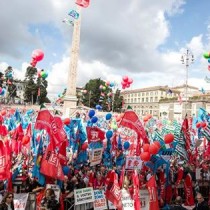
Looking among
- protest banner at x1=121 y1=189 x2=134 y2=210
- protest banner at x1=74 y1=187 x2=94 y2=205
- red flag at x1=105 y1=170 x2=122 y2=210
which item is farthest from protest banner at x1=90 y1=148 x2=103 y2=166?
protest banner at x1=121 y1=189 x2=134 y2=210

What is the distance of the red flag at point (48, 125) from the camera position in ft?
28.3

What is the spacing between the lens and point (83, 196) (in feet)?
26.3

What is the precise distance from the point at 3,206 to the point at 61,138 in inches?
97.6

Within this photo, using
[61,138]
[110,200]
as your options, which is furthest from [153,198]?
[61,138]

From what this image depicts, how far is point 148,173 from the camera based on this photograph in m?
10.9

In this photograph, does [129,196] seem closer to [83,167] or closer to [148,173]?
[148,173]

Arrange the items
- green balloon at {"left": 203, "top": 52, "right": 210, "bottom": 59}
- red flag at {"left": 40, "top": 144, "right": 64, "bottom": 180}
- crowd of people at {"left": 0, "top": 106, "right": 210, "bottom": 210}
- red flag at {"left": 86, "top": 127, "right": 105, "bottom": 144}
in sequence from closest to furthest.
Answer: crowd of people at {"left": 0, "top": 106, "right": 210, "bottom": 210} → red flag at {"left": 40, "top": 144, "right": 64, "bottom": 180} → red flag at {"left": 86, "top": 127, "right": 105, "bottom": 144} → green balloon at {"left": 203, "top": 52, "right": 210, "bottom": 59}

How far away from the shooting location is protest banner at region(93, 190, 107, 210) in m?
8.13

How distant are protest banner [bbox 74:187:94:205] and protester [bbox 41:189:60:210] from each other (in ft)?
1.58

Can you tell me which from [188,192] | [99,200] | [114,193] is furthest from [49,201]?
[188,192]

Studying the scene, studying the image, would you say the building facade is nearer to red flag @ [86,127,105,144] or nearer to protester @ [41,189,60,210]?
red flag @ [86,127,105,144]

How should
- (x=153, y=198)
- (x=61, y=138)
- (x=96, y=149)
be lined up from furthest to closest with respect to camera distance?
(x=96, y=149) < (x=61, y=138) < (x=153, y=198)

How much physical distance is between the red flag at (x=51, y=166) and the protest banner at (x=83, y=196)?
0.66 meters

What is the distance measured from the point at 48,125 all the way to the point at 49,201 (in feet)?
6.64
